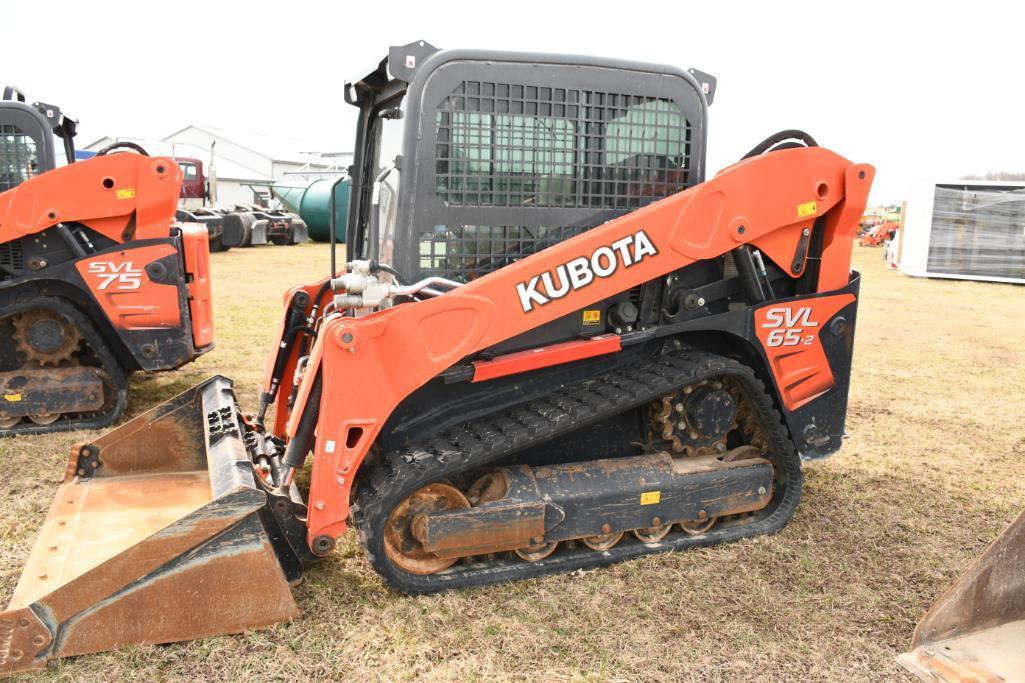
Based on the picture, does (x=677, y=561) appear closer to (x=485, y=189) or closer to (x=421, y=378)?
(x=421, y=378)

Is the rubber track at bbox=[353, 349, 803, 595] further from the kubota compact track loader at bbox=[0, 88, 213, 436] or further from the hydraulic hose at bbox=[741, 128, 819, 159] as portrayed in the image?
the kubota compact track loader at bbox=[0, 88, 213, 436]

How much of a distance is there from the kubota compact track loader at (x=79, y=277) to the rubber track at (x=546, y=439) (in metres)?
3.06

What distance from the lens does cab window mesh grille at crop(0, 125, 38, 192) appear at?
5.84 meters

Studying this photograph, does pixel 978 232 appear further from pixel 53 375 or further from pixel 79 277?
pixel 53 375

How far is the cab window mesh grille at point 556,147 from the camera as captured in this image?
12.2ft

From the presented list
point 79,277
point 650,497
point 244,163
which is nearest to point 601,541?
point 650,497

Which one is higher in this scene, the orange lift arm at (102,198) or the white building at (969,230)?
the orange lift arm at (102,198)

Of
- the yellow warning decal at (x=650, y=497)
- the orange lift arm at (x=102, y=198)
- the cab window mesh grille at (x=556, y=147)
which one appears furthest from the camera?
the orange lift arm at (x=102, y=198)

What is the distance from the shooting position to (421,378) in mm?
3441

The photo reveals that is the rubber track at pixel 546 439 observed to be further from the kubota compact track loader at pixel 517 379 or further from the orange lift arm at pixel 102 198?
the orange lift arm at pixel 102 198

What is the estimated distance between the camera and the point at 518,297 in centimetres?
353

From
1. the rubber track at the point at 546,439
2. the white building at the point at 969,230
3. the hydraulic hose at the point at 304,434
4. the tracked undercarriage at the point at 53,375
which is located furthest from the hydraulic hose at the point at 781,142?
the white building at the point at 969,230

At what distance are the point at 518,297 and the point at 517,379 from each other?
20.8 inches

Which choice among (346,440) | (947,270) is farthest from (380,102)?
(947,270)
